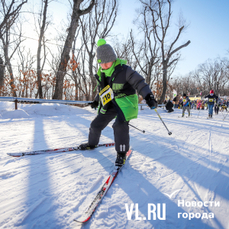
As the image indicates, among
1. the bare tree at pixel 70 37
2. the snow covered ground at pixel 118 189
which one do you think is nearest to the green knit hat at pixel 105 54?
the snow covered ground at pixel 118 189

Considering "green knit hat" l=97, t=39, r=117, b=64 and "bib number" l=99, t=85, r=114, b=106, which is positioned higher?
"green knit hat" l=97, t=39, r=117, b=64

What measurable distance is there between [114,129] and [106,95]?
53cm

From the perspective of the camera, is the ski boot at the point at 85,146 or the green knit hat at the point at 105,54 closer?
the green knit hat at the point at 105,54

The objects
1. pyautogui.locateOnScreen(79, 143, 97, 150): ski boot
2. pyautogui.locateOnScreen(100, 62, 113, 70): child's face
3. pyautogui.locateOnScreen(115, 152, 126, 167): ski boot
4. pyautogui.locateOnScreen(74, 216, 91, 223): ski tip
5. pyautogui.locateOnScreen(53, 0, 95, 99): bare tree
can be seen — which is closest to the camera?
pyautogui.locateOnScreen(74, 216, 91, 223): ski tip

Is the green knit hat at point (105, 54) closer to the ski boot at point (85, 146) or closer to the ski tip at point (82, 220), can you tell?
the ski boot at point (85, 146)

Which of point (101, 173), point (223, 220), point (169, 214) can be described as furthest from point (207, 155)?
point (101, 173)

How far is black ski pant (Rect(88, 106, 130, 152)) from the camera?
2.09m

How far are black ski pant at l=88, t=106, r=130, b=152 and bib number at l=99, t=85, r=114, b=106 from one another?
151mm

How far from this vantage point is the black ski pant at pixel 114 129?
2.09m

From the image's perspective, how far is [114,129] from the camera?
215cm

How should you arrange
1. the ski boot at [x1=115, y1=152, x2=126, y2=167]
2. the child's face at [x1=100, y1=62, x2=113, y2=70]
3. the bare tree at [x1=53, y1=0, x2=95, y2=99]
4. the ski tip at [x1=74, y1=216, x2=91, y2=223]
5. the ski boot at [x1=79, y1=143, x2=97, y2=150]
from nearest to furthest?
1. the ski tip at [x1=74, y1=216, x2=91, y2=223]
2. the ski boot at [x1=115, y1=152, x2=126, y2=167]
3. the child's face at [x1=100, y1=62, x2=113, y2=70]
4. the ski boot at [x1=79, y1=143, x2=97, y2=150]
5. the bare tree at [x1=53, y1=0, x2=95, y2=99]

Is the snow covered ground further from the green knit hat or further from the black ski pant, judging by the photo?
the green knit hat

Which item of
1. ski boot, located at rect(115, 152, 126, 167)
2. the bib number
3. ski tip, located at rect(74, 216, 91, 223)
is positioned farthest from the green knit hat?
ski tip, located at rect(74, 216, 91, 223)

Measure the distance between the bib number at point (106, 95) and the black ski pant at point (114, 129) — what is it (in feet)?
0.50
